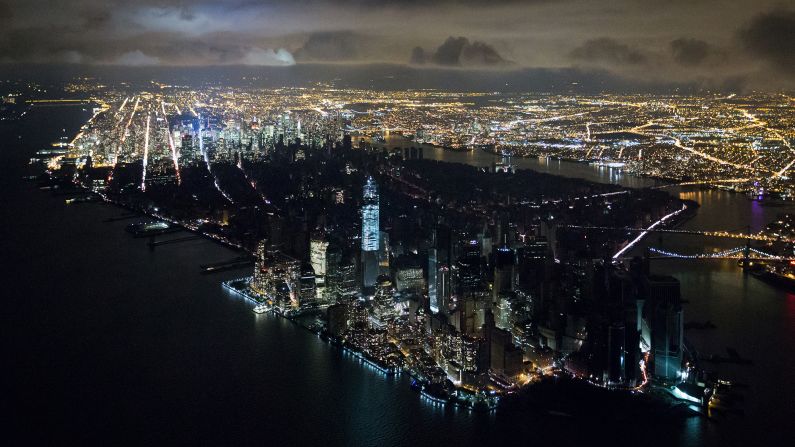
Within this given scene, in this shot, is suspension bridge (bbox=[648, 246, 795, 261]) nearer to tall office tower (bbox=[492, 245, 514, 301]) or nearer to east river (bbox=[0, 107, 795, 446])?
east river (bbox=[0, 107, 795, 446])

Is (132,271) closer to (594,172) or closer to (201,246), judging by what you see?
(201,246)

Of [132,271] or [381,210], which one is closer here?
[132,271]

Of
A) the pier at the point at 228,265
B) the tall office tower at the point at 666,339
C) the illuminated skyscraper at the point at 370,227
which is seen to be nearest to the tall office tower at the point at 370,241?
the illuminated skyscraper at the point at 370,227

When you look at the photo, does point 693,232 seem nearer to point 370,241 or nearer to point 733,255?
point 733,255

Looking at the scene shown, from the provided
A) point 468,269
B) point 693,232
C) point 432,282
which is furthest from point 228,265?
point 693,232

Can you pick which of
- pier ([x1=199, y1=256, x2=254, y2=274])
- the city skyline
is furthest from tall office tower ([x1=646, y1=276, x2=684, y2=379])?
pier ([x1=199, y1=256, x2=254, y2=274])

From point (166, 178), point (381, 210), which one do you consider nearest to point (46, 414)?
point (381, 210)

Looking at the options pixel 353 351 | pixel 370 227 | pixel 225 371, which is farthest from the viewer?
pixel 370 227
